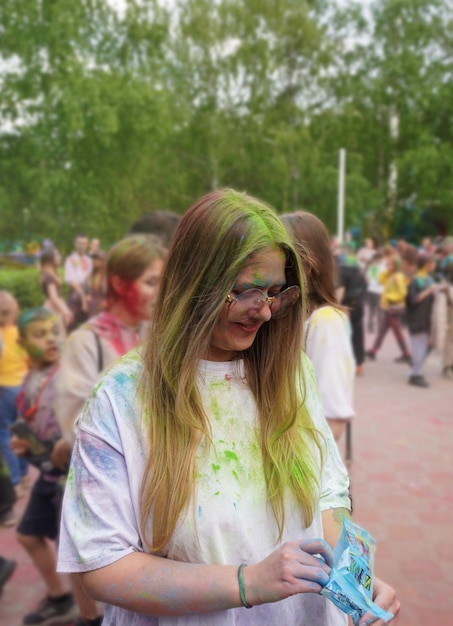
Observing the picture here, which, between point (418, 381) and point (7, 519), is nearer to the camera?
point (7, 519)

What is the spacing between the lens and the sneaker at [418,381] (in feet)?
26.9

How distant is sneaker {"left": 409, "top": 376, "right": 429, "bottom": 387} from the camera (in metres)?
8.20

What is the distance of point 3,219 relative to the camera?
13.0 m

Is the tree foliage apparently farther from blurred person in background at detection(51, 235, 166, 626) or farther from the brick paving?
blurred person in background at detection(51, 235, 166, 626)

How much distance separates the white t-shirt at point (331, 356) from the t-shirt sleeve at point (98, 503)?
1.35 meters

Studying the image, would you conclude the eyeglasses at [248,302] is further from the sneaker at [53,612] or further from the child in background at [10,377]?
the child in background at [10,377]

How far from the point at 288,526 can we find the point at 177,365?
0.41 metres

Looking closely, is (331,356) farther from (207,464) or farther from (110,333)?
(207,464)

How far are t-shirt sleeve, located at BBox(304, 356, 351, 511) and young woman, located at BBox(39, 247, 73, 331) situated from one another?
6165 millimetres

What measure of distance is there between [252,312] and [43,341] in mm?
2294

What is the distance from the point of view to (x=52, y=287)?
751 cm

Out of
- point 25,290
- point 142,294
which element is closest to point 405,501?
point 142,294

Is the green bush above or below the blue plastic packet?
below

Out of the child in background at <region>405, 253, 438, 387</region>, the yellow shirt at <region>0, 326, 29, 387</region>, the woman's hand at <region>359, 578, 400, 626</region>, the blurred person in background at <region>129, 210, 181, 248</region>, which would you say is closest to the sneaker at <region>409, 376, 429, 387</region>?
the child in background at <region>405, 253, 438, 387</region>
